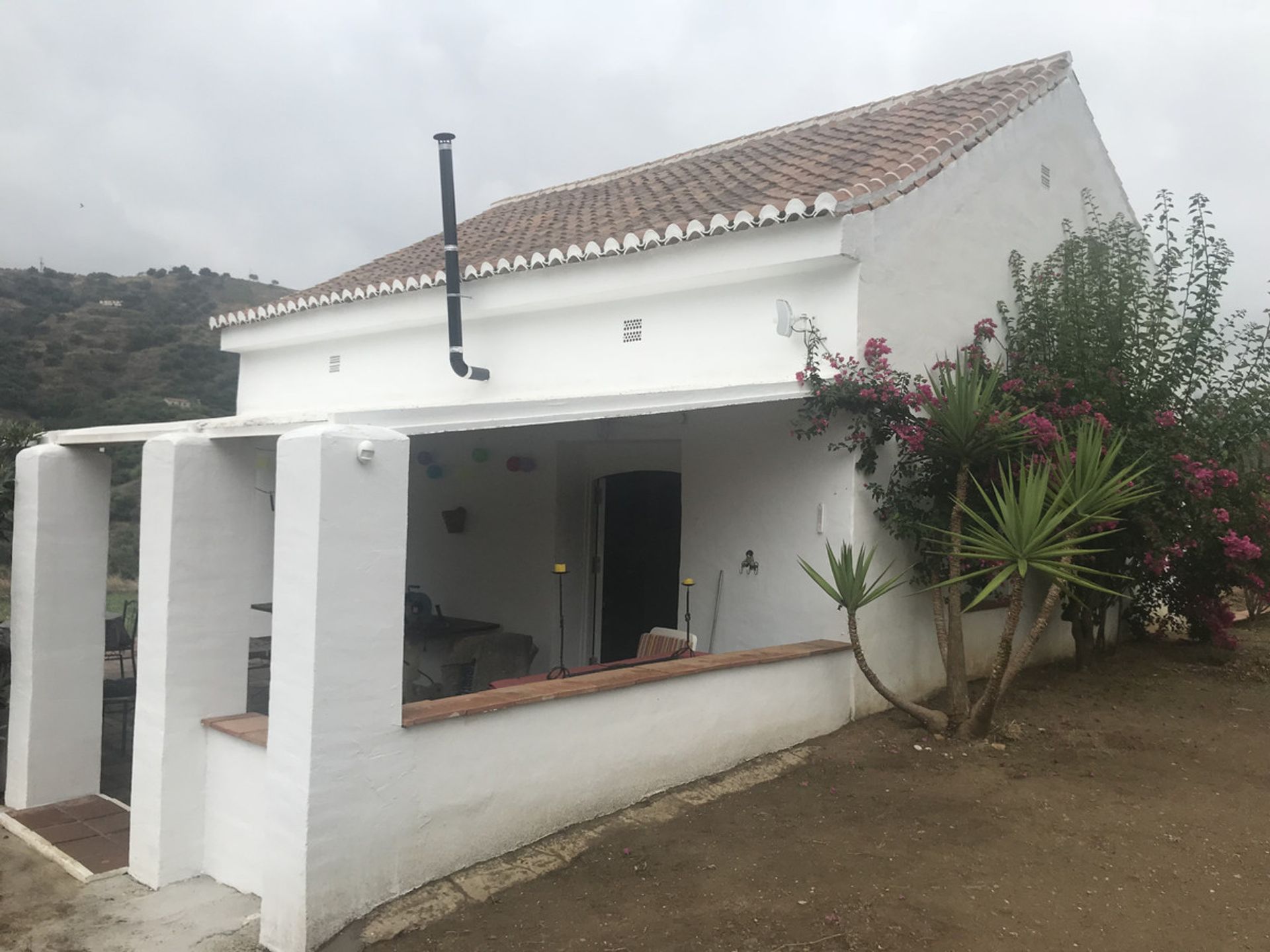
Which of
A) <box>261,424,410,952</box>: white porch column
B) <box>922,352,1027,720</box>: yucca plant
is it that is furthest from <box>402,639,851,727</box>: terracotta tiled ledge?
<box>922,352,1027,720</box>: yucca plant

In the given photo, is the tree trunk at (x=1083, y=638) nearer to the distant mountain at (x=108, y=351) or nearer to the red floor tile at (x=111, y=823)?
the red floor tile at (x=111, y=823)

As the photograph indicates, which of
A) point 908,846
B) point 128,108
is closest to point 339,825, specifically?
point 908,846

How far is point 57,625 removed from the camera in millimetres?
7160

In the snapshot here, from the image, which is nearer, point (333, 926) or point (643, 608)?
point (333, 926)

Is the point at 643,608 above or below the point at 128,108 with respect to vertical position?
below

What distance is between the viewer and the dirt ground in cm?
439

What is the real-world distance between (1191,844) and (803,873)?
7.67ft

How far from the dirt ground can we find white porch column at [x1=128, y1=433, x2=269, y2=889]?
1975mm

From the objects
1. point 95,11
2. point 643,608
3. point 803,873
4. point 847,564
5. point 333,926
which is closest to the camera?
point 333,926

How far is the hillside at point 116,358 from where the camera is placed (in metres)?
26.2

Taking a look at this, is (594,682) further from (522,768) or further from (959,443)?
(959,443)

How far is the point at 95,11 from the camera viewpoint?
861 inches

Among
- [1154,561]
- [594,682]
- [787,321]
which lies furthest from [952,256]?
[594,682]

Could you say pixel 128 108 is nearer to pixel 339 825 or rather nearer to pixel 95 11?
pixel 95 11
